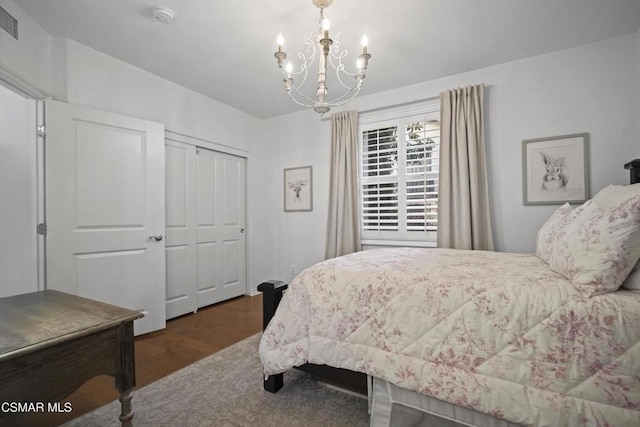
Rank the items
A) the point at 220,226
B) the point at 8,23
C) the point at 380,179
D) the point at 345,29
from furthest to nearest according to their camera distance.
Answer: the point at 220,226 < the point at 380,179 < the point at 345,29 < the point at 8,23

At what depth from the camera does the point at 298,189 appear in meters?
4.08

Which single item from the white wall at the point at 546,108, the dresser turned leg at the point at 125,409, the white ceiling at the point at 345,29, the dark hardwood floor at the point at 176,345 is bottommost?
the dark hardwood floor at the point at 176,345

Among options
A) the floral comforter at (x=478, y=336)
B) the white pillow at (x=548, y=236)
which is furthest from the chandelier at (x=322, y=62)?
the white pillow at (x=548, y=236)

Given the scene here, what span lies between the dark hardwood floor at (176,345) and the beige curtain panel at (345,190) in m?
1.26

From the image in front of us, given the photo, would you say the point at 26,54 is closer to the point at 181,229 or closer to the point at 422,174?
the point at 181,229

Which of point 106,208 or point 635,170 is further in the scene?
point 106,208

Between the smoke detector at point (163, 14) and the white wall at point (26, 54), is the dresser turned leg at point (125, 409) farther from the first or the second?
the smoke detector at point (163, 14)

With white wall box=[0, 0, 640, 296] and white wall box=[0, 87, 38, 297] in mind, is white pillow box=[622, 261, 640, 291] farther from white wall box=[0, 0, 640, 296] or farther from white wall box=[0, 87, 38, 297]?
white wall box=[0, 87, 38, 297]

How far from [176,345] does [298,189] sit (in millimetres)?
2327

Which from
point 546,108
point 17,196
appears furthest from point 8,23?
point 546,108

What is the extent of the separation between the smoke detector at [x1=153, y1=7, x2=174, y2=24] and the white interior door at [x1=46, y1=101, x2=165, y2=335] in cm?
95

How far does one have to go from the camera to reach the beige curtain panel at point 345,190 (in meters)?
3.54

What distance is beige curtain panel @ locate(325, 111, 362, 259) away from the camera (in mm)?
3545

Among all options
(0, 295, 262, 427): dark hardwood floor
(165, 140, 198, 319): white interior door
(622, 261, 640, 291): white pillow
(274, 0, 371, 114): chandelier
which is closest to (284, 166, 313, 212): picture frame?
(274, 0, 371, 114): chandelier
